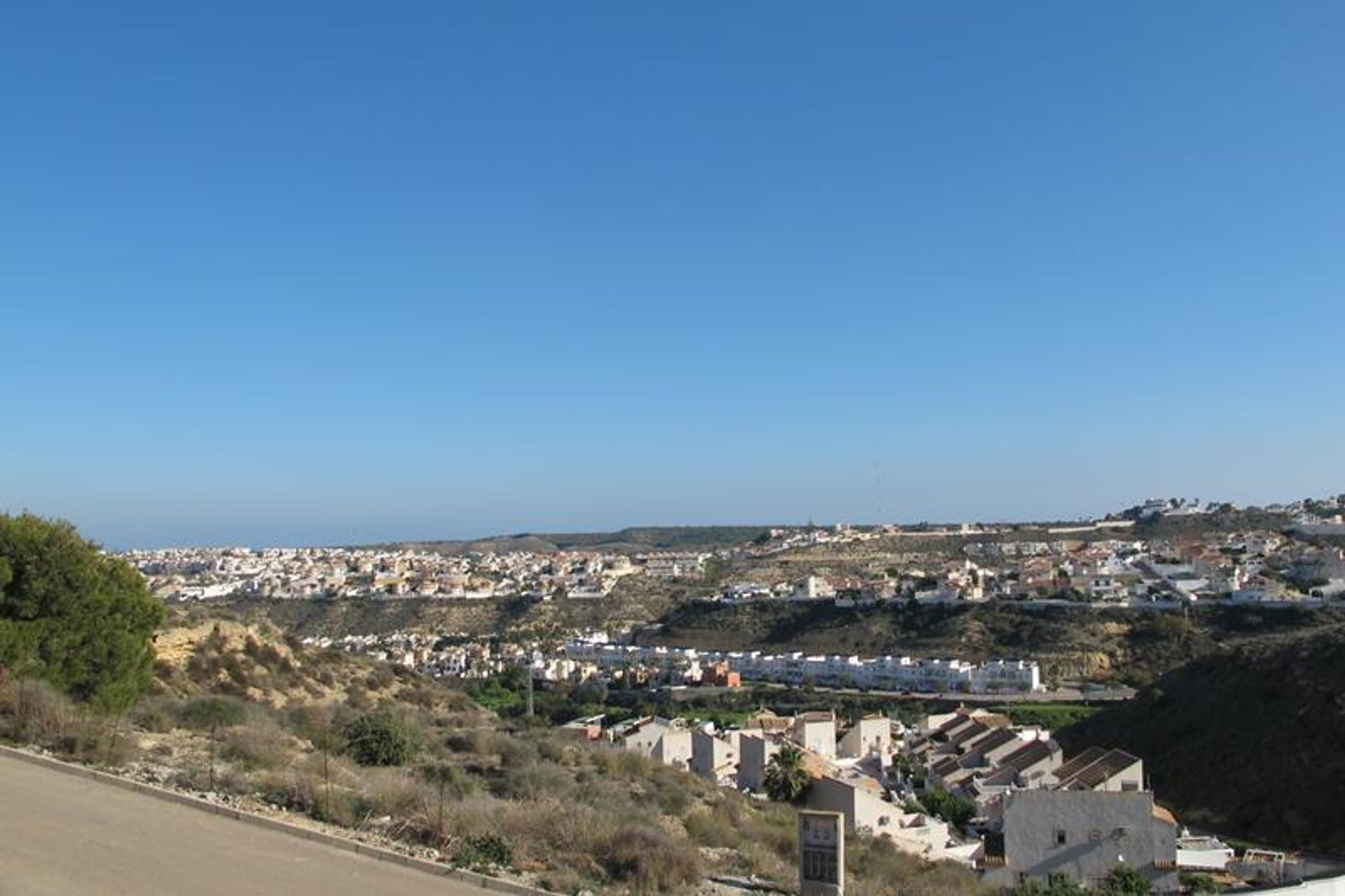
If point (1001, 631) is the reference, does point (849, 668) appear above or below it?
below

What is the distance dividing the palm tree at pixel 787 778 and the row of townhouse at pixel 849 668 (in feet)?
106

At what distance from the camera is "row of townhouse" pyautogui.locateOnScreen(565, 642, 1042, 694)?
186 feet

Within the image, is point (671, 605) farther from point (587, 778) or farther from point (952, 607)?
point (587, 778)

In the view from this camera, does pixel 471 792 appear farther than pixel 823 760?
No

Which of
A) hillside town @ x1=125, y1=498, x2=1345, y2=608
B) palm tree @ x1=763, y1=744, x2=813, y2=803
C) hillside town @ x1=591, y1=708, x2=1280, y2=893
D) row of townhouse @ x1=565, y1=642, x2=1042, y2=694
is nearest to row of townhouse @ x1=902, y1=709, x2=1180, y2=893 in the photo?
hillside town @ x1=591, y1=708, x2=1280, y2=893

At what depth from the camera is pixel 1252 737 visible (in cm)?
3241

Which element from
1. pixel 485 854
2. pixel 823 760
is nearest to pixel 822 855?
pixel 485 854

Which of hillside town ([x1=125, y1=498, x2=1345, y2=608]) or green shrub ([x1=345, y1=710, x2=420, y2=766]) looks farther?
hillside town ([x1=125, y1=498, x2=1345, y2=608])

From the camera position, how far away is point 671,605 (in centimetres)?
9556

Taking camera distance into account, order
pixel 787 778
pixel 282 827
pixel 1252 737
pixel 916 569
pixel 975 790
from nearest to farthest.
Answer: pixel 282 827 → pixel 787 778 → pixel 975 790 → pixel 1252 737 → pixel 916 569

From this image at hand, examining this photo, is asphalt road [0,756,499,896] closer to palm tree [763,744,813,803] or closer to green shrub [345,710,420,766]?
green shrub [345,710,420,766]

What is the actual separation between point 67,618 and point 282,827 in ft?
28.7

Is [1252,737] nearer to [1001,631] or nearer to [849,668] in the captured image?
[849,668]

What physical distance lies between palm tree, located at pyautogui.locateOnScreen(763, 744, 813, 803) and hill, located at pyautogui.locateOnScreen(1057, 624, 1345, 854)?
10.7m
